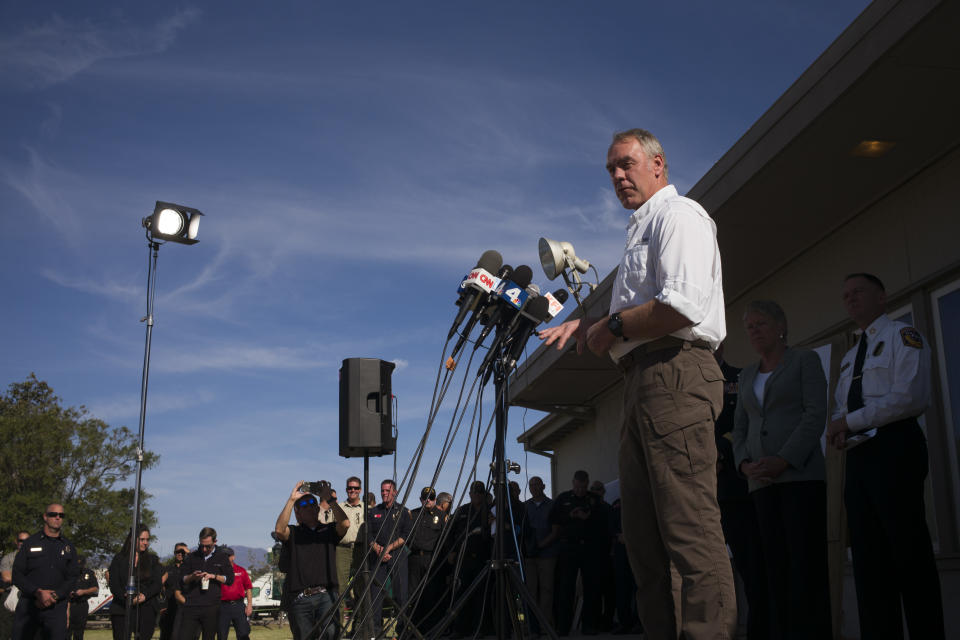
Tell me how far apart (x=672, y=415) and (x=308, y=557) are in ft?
19.9

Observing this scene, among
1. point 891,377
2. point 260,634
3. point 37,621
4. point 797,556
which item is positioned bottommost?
point 260,634

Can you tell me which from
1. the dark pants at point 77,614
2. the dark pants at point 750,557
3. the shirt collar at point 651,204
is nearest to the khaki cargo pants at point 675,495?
the shirt collar at point 651,204

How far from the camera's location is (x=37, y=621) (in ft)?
26.6

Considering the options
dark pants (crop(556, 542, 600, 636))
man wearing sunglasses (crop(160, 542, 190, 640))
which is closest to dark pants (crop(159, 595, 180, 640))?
man wearing sunglasses (crop(160, 542, 190, 640))

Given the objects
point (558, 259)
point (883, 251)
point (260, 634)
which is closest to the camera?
point (558, 259)

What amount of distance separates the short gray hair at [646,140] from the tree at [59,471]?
31017 mm

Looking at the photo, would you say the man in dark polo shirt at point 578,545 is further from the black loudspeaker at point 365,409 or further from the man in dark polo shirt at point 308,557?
the black loudspeaker at point 365,409

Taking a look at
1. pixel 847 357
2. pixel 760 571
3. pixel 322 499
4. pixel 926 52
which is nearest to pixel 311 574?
pixel 322 499

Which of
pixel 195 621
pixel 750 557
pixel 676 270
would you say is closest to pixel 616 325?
pixel 676 270

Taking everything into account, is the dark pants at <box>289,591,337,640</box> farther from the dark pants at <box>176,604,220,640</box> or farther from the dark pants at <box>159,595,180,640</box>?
the dark pants at <box>159,595,180,640</box>

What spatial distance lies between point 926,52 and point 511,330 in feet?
8.61

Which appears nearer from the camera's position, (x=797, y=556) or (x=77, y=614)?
(x=797, y=556)

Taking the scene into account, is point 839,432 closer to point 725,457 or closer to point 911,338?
point 911,338

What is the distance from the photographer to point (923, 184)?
564cm
